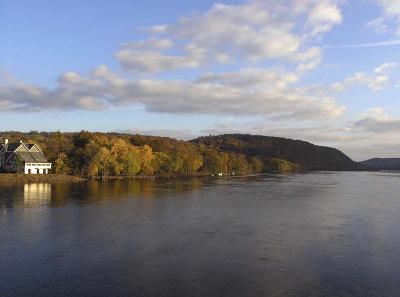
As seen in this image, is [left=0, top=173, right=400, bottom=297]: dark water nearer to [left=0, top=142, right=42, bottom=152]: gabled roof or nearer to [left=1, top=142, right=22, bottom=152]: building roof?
[left=0, top=142, right=42, bottom=152]: gabled roof

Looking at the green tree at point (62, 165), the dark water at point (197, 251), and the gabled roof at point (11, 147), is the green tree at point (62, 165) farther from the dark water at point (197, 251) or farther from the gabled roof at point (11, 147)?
the dark water at point (197, 251)

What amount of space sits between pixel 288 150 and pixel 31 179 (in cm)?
10664

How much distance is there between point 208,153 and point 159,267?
7732 cm

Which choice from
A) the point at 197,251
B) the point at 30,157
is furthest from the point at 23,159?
the point at 197,251

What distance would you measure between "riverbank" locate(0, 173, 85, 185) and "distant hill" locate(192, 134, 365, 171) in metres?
83.5

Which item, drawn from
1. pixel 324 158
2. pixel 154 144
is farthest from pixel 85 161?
pixel 324 158

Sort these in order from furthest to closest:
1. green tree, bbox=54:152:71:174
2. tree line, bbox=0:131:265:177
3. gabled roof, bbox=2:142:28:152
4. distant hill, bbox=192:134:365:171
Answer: distant hill, bbox=192:134:365:171 < tree line, bbox=0:131:265:177 < green tree, bbox=54:152:71:174 < gabled roof, bbox=2:142:28:152

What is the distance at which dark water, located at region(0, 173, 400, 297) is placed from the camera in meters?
10.9

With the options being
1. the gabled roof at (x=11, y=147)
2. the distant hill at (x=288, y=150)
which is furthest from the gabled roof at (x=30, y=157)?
the distant hill at (x=288, y=150)

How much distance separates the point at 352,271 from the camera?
40.3 ft

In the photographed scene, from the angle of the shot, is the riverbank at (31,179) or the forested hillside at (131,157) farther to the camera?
the forested hillside at (131,157)

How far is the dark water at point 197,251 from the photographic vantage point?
10.9m

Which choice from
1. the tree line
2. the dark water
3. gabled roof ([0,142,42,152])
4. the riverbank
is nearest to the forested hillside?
the tree line

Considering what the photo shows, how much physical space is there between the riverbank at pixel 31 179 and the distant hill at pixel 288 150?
8348 centimetres
